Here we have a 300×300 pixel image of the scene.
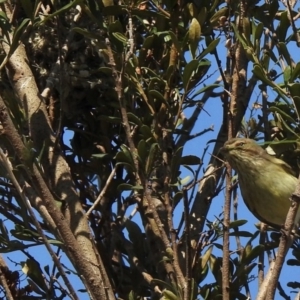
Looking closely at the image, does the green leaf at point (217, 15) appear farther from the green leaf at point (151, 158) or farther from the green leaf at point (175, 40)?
the green leaf at point (151, 158)

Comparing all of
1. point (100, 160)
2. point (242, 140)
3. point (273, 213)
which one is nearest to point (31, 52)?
point (100, 160)

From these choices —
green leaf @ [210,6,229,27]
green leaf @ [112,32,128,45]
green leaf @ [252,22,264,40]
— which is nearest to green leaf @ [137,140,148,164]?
green leaf @ [112,32,128,45]

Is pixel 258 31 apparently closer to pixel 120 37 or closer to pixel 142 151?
pixel 120 37

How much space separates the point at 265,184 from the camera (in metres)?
4.62

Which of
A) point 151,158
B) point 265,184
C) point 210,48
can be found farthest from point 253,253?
point 265,184

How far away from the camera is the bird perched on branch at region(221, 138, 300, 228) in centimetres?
446

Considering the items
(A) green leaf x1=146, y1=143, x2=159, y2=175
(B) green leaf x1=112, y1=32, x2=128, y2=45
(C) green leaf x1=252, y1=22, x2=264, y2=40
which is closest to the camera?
(A) green leaf x1=146, y1=143, x2=159, y2=175

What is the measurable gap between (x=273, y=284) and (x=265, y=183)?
2.21 m

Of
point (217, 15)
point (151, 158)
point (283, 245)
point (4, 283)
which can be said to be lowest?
point (283, 245)

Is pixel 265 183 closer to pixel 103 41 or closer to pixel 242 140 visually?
pixel 242 140

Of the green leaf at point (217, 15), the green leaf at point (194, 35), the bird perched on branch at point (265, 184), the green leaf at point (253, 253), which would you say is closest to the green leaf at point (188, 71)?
the green leaf at point (194, 35)

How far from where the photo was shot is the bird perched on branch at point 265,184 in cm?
446

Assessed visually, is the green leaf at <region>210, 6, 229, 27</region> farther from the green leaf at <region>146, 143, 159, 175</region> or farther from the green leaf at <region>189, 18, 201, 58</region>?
the green leaf at <region>146, 143, 159, 175</region>

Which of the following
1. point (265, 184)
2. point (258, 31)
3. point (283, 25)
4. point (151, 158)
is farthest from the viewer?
point (265, 184)
